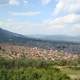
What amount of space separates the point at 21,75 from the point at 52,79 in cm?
1175

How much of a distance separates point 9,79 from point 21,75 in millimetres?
4986

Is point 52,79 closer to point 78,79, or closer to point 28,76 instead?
point 28,76

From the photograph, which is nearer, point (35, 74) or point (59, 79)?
point (59, 79)

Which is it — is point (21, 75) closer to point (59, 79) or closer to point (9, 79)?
point (9, 79)

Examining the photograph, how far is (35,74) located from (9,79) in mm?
8599

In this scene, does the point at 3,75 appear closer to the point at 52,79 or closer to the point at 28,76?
the point at 28,76

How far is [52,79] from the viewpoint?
299ft

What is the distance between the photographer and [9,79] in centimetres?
9500

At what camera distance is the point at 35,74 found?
9912cm

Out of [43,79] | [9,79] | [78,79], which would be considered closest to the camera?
[43,79]

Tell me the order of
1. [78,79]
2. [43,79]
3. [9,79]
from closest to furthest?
[43,79]
[9,79]
[78,79]

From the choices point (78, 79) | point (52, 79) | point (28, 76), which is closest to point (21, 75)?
point (28, 76)

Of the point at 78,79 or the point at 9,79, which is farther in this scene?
the point at 78,79

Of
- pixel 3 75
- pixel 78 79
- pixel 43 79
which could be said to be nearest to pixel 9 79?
pixel 3 75
